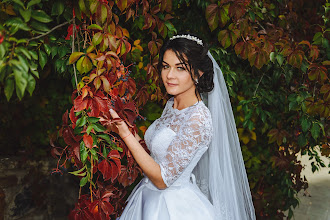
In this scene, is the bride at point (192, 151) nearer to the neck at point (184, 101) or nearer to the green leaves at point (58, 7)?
the neck at point (184, 101)

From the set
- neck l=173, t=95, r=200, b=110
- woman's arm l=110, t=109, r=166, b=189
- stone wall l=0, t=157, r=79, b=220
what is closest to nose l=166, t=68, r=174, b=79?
neck l=173, t=95, r=200, b=110

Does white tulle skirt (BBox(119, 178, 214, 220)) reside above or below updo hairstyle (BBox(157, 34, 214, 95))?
below

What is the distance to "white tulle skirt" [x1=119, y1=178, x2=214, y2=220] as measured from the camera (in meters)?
1.77


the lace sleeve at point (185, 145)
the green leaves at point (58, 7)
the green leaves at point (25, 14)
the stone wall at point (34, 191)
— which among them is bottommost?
the stone wall at point (34, 191)

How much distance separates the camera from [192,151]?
67.8 inches

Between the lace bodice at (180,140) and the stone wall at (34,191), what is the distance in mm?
2021

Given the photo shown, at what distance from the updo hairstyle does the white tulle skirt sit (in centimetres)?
Result: 56

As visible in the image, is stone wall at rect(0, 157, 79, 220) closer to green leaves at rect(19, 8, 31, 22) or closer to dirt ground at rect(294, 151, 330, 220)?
dirt ground at rect(294, 151, 330, 220)

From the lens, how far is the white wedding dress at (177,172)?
170 centimetres

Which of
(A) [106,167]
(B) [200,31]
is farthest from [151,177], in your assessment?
(B) [200,31]

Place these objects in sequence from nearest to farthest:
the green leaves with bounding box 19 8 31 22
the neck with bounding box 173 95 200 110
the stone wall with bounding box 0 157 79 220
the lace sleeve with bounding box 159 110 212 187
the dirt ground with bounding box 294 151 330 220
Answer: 1. the green leaves with bounding box 19 8 31 22
2. the lace sleeve with bounding box 159 110 212 187
3. the neck with bounding box 173 95 200 110
4. the stone wall with bounding box 0 157 79 220
5. the dirt ground with bounding box 294 151 330 220

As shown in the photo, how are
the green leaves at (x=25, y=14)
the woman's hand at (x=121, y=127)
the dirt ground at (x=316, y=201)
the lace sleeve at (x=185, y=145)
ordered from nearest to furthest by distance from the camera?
1. the green leaves at (x=25, y=14)
2. the woman's hand at (x=121, y=127)
3. the lace sleeve at (x=185, y=145)
4. the dirt ground at (x=316, y=201)

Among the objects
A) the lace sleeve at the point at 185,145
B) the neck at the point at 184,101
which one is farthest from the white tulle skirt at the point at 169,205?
the neck at the point at 184,101

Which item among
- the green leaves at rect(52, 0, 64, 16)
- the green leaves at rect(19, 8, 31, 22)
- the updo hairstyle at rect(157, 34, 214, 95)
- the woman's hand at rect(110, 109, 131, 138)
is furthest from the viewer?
the updo hairstyle at rect(157, 34, 214, 95)
